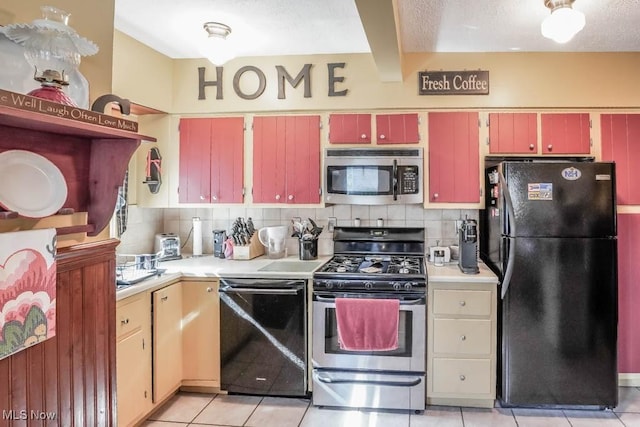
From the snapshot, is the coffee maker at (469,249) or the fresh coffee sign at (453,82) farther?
the fresh coffee sign at (453,82)

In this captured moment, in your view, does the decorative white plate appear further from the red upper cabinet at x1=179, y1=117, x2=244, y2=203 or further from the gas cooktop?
the red upper cabinet at x1=179, y1=117, x2=244, y2=203

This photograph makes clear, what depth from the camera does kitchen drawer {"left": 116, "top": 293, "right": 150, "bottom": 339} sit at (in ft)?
7.54

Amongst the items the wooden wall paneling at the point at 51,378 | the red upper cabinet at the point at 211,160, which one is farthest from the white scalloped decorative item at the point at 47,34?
the red upper cabinet at the point at 211,160

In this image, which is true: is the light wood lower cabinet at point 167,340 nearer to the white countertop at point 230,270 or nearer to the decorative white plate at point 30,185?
the white countertop at point 230,270

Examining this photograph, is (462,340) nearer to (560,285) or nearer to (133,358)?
(560,285)

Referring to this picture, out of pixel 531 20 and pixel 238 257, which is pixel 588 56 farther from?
pixel 238 257

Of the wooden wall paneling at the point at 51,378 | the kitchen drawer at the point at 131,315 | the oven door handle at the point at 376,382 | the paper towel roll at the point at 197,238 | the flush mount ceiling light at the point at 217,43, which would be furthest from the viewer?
the paper towel roll at the point at 197,238

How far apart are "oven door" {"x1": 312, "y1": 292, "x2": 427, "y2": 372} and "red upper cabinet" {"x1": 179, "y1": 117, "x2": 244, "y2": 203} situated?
112 centimetres

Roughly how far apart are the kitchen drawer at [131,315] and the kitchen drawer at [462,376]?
1.83 meters

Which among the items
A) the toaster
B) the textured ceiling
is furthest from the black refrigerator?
the toaster

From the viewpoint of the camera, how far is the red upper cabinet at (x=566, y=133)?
9.96 feet

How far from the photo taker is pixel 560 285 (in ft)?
8.79

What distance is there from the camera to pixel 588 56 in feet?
9.90

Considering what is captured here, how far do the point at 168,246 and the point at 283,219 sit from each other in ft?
3.04
